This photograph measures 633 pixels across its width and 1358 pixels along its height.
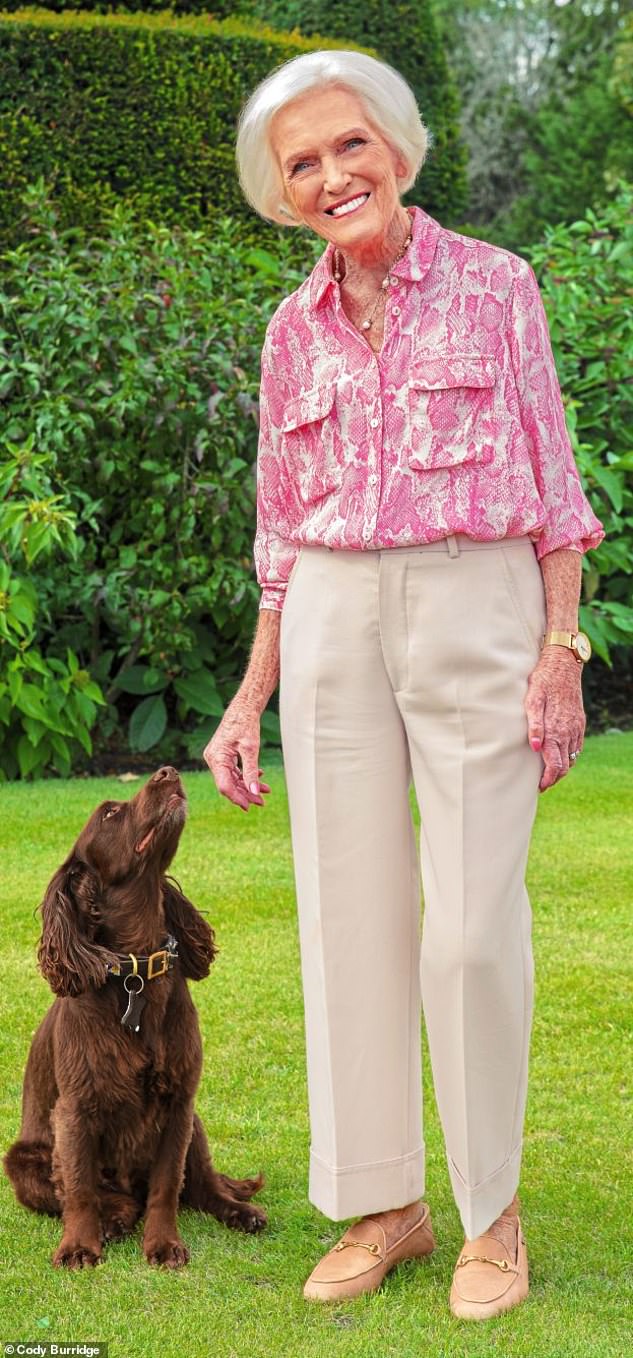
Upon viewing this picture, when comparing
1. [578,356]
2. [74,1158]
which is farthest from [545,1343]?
[578,356]

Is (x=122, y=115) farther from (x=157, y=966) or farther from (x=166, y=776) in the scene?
(x=157, y=966)

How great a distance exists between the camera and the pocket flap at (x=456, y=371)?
8.54ft

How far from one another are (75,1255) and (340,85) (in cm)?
206

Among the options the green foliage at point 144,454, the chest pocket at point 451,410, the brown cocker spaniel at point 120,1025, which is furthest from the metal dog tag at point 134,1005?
the green foliage at point 144,454

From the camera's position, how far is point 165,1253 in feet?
9.91

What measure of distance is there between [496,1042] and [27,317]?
5110 mm

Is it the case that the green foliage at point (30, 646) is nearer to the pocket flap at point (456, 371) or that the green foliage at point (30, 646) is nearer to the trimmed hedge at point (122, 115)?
the trimmed hedge at point (122, 115)

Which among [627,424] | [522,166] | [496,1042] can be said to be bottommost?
[496,1042]

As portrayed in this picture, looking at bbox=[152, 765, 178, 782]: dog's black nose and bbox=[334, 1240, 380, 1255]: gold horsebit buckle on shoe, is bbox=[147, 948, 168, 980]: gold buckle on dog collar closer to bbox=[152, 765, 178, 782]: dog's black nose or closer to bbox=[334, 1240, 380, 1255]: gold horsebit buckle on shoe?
bbox=[152, 765, 178, 782]: dog's black nose

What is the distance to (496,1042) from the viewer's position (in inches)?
108

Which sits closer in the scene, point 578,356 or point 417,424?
point 417,424

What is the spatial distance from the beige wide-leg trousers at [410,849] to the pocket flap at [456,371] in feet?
0.82

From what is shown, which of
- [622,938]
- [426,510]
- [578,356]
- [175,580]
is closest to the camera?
[426,510]

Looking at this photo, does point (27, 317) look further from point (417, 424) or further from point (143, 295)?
point (417, 424)
